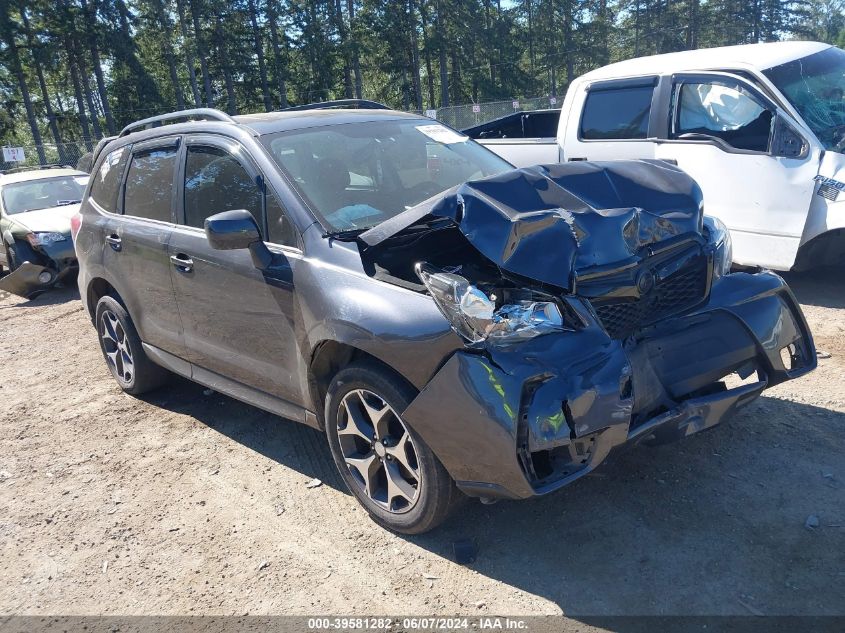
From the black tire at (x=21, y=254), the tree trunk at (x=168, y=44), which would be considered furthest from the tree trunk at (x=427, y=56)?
the black tire at (x=21, y=254)

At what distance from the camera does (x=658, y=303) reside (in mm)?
3215

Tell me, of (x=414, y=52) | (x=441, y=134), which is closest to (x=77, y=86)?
(x=414, y=52)

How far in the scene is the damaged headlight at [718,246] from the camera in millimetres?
3502

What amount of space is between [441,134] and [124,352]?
9.66ft

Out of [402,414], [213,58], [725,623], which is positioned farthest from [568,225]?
[213,58]

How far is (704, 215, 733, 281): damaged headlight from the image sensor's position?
3502 millimetres

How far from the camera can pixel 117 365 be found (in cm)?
557

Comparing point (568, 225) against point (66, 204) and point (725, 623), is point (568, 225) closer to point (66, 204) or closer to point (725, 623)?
point (725, 623)

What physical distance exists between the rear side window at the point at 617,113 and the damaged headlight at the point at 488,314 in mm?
4792

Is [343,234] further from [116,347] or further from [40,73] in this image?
[40,73]

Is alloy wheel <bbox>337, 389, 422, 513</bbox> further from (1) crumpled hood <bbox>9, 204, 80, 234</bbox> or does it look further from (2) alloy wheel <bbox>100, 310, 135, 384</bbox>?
(1) crumpled hood <bbox>9, 204, 80, 234</bbox>

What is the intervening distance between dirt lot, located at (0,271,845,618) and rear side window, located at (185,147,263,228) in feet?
4.97

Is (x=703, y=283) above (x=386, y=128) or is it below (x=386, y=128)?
below

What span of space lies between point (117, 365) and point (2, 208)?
7185 millimetres
